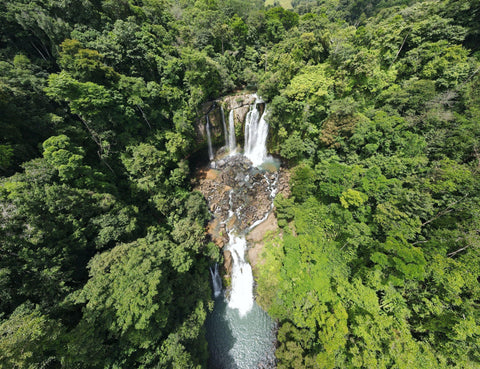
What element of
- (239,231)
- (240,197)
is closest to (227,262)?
(239,231)

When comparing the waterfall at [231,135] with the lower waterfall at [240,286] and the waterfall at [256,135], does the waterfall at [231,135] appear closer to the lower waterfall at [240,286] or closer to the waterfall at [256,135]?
the waterfall at [256,135]

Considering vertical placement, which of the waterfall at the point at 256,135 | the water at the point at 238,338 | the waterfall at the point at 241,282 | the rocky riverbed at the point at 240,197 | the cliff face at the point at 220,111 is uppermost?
the cliff face at the point at 220,111

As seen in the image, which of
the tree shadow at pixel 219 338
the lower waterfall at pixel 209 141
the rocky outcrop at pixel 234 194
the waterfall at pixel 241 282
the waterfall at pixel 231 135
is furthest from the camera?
the waterfall at pixel 231 135

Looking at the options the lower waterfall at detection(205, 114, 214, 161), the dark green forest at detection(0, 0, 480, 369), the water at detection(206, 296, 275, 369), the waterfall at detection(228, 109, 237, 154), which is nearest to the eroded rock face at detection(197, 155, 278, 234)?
the lower waterfall at detection(205, 114, 214, 161)

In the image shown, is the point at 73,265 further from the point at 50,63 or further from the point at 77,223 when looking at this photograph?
the point at 50,63

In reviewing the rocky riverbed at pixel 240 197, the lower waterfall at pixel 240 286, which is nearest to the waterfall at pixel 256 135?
the rocky riverbed at pixel 240 197

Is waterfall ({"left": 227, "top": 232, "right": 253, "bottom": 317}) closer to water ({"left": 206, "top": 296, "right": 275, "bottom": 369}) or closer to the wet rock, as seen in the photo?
the wet rock
